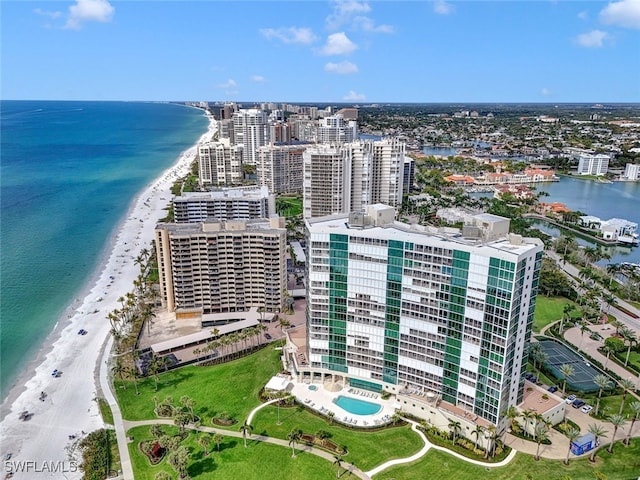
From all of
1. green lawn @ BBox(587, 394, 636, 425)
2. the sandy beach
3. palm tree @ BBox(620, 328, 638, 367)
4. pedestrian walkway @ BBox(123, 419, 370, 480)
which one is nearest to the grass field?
the sandy beach

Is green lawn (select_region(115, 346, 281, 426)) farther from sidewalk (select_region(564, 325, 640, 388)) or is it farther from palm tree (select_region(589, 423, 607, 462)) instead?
sidewalk (select_region(564, 325, 640, 388))

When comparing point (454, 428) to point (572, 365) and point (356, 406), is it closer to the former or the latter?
point (356, 406)

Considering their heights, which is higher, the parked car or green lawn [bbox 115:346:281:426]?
the parked car

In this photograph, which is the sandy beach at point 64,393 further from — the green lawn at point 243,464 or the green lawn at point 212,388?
the green lawn at point 243,464

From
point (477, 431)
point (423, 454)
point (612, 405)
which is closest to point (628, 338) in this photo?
point (612, 405)

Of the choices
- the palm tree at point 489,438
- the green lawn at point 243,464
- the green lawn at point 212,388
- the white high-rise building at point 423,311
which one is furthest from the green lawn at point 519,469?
the green lawn at point 212,388
